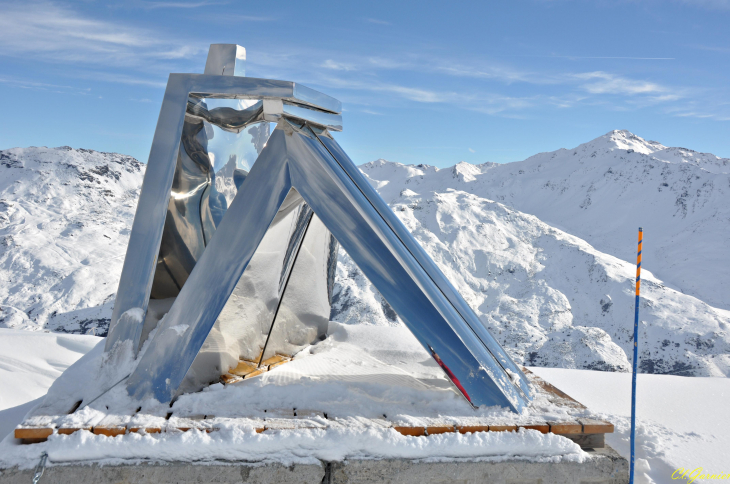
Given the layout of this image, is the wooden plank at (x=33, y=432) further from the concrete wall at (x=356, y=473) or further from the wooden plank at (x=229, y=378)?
the wooden plank at (x=229, y=378)

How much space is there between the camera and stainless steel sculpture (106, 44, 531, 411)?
2883 mm

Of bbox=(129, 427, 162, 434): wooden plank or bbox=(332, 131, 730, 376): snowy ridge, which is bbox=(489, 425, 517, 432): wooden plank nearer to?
bbox=(129, 427, 162, 434): wooden plank

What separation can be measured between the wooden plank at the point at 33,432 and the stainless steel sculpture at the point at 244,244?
486 mm

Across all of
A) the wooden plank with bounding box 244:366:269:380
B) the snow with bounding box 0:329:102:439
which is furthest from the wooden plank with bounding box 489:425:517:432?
the snow with bounding box 0:329:102:439

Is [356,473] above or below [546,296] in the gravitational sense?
Result: below

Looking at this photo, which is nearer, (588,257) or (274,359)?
(274,359)

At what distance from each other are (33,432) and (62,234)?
3400 cm

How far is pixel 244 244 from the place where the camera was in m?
2.92

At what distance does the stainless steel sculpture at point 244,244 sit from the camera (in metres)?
2.88

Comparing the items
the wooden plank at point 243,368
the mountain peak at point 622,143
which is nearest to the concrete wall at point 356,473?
the wooden plank at point 243,368

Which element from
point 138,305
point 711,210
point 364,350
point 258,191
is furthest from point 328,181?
point 711,210

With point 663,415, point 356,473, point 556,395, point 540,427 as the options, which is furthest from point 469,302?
point 356,473

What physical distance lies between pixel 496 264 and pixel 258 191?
1405 inches

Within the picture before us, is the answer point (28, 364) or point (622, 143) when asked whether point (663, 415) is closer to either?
point (28, 364)
